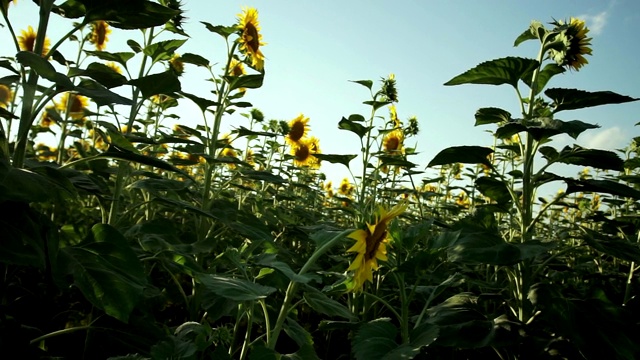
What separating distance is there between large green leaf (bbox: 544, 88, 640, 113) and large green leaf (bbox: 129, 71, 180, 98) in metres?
1.30

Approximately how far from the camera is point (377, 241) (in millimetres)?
1285

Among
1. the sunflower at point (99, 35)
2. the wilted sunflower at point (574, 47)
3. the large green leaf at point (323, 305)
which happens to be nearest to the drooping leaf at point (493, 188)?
the wilted sunflower at point (574, 47)

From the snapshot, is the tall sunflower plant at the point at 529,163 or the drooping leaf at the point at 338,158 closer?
the tall sunflower plant at the point at 529,163

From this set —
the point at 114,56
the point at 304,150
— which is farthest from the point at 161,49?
the point at 304,150

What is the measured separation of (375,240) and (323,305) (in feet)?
0.72

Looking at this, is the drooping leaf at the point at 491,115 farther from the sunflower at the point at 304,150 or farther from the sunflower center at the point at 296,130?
the sunflower at the point at 304,150

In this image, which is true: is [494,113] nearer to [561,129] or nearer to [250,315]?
[561,129]

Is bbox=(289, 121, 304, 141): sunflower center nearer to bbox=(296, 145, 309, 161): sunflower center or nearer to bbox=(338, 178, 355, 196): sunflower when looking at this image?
bbox=(296, 145, 309, 161): sunflower center

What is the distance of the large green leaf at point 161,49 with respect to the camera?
225cm

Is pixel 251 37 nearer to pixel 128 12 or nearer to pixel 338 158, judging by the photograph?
pixel 338 158

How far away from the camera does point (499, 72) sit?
5.86 feet

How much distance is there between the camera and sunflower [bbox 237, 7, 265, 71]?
2.94 m

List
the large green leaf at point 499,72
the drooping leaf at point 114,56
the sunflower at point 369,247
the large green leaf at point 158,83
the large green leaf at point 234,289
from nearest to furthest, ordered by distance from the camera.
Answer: the large green leaf at point 234,289, the sunflower at point 369,247, the large green leaf at point 158,83, the large green leaf at point 499,72, the drooping leaf at point 114,56

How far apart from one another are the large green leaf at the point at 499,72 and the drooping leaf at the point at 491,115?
0.35 feet
